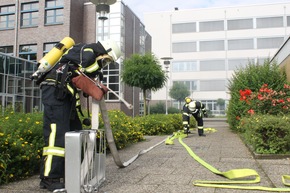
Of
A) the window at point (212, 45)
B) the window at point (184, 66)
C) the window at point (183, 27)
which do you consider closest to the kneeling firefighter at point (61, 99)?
the window at point (184, 66)

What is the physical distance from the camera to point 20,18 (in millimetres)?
30828

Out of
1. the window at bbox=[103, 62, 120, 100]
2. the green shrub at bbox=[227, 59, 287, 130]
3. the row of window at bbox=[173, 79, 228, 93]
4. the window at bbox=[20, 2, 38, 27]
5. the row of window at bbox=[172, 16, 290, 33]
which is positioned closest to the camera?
the green shrub at bbox=[227, 59, 287, 130]

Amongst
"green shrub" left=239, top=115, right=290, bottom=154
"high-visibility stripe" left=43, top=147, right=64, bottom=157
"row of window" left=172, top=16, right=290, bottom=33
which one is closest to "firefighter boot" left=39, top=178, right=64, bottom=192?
"high-visibility stripe" left=43, top=147, right=64, bottom=157

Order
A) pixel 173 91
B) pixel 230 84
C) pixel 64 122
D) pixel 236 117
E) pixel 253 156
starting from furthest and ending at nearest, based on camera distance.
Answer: pixel 173 91
pixel 230 84
pixel 236 117
pixel 253 156
pixel 64 122

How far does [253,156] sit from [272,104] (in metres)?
3.87

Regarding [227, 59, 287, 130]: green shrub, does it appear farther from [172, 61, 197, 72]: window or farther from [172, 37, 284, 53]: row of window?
[172, 61, 197, 72]: window

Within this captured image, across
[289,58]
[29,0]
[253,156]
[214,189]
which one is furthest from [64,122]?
[29,0]

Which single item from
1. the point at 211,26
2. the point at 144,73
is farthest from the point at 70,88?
the point at 211,26

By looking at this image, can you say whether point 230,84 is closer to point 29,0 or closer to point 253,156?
point 253,156

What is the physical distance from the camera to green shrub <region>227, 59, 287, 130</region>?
1226cm

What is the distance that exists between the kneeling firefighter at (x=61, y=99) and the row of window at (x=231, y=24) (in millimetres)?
58956

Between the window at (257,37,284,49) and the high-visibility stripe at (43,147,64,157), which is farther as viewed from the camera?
the window at (257,37,284,49)

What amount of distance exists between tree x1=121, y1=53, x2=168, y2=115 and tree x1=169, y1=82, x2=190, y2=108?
35501 mm

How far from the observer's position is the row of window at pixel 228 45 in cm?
5725
